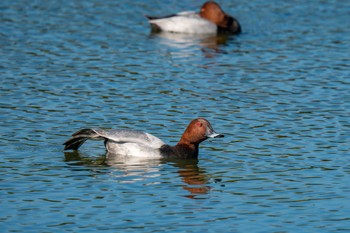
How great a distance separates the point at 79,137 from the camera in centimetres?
1562

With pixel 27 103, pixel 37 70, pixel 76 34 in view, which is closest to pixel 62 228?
pixel 27 103

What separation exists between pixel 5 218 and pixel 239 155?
4716mm

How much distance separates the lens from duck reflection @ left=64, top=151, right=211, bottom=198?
14.1 meters

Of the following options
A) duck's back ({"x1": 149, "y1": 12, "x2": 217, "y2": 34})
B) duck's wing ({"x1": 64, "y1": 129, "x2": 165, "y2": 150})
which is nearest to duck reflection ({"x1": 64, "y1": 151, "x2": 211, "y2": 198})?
duck's wing ({"x1": 64, "y1": 129, "x2": 165, "y2": 150})

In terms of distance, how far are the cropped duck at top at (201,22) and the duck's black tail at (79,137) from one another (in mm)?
11068

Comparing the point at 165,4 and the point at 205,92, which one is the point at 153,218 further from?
the point at 165,4

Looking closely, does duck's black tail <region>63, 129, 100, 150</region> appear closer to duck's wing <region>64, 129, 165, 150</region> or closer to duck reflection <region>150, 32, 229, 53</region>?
duck's wing <region>64, 129, 165, 150</region>

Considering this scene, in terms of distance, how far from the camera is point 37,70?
70.4 feet

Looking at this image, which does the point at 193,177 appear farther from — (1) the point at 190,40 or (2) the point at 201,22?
(2) the point at 201,22

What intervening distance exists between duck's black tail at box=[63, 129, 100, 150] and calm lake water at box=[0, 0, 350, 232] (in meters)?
0.15

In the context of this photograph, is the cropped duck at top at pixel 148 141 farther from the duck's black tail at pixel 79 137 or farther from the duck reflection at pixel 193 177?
the duck reflection at pixel 193 177

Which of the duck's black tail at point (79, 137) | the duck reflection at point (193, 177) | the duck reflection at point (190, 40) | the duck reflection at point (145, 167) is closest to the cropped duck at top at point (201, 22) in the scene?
the duck reflection at point (190, 40)

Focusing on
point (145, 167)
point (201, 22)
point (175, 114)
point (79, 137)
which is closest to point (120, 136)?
point (79, 137)

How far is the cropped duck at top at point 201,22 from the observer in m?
26.6
